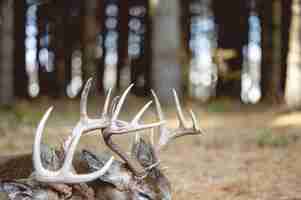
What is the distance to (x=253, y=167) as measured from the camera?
7012 millimetres

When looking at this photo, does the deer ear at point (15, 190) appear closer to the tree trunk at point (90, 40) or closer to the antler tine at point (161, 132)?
the antler tine at point (161, 132)

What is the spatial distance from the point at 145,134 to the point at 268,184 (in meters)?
3.91

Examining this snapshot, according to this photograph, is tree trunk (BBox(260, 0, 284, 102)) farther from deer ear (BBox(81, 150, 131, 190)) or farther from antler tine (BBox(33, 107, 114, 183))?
antler tine (BBox(33, 107, 114, 183))

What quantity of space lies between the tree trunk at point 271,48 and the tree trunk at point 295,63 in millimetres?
4226

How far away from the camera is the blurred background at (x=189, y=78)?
706 centimetres

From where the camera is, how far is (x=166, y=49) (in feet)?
47.0

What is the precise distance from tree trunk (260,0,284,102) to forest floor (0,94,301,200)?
11.3ft

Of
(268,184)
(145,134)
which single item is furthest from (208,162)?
(145,134)

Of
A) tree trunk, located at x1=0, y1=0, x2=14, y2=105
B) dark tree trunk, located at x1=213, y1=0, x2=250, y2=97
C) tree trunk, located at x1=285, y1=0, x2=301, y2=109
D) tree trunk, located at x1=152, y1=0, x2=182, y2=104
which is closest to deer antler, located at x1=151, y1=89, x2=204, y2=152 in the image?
tree trunk, located at x1=285, y1=0, x2=301, y2=109

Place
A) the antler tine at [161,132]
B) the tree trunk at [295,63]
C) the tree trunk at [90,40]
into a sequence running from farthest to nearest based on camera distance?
the tree trunk at [90,40] < the tree trunk at [295,63] < the antler tine at [161,132]

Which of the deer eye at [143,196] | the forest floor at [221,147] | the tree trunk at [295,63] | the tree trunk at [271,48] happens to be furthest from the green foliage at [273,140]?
the tree trunk at [271,48]

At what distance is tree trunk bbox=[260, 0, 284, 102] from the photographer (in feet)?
56.9

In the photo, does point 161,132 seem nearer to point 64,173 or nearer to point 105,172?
point 105,172

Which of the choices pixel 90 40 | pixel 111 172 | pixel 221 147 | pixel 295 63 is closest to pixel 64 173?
pixel 111 172
